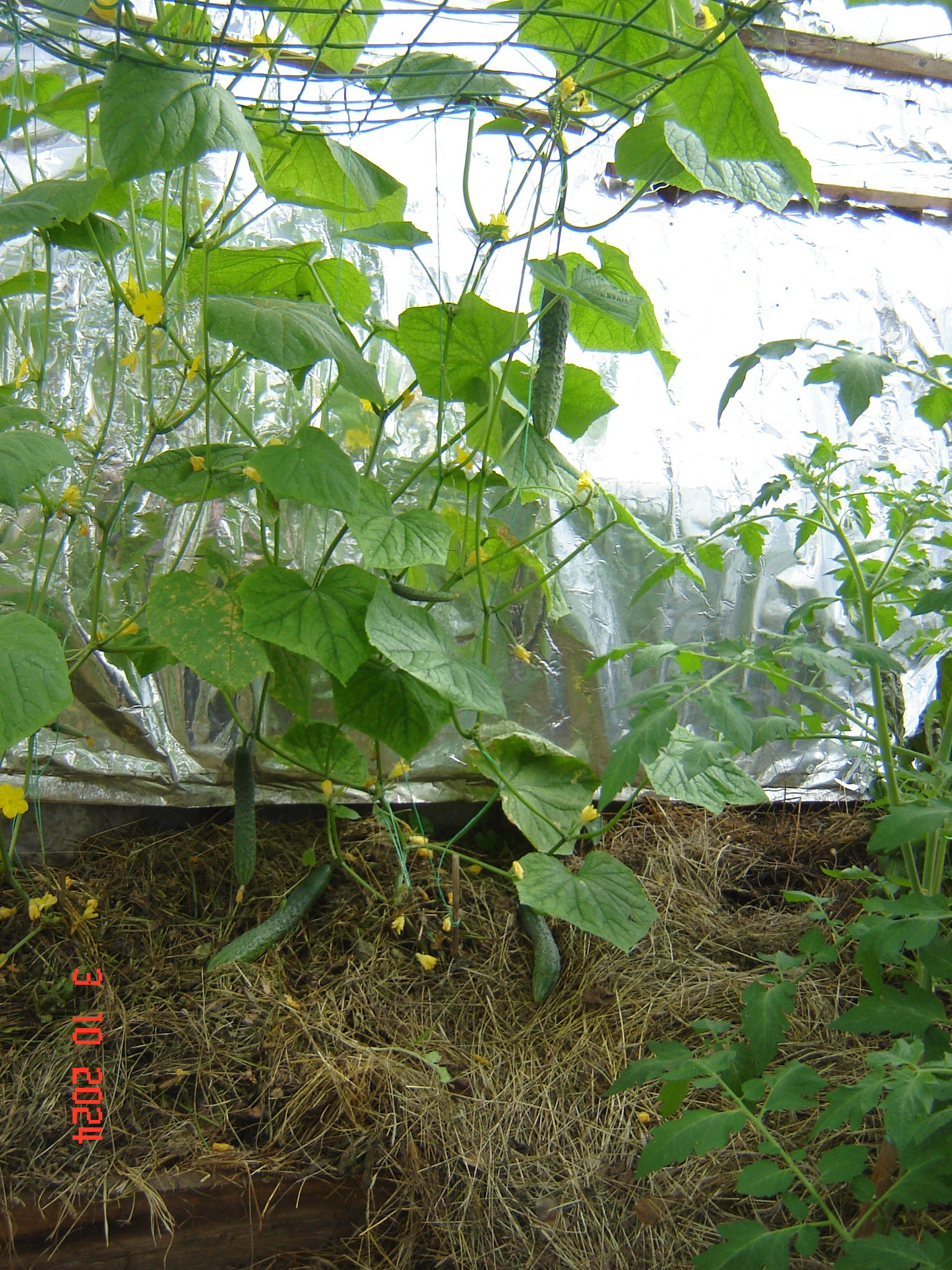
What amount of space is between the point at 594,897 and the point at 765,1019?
384 millimetres

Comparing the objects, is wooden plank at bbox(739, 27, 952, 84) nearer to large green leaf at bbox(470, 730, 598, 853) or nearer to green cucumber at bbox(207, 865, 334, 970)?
large green leaf at bbox(470, 730, 598, 853)

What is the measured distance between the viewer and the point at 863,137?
6.03 feet

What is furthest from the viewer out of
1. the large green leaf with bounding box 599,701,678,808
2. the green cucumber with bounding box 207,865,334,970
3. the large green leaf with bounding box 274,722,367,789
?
the large green leaf with bounding box 274,722,367,789

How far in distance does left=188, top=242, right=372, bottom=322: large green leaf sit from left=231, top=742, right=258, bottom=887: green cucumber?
65 centimetres

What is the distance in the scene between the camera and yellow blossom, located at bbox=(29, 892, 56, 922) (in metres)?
1.20

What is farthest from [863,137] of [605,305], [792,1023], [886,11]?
[792,1023]

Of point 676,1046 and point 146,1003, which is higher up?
point 676,1046

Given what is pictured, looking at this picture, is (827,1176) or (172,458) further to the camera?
(172,458)

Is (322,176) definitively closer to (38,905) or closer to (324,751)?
(324,751)

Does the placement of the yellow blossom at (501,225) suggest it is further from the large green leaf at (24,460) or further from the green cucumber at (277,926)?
the green cucumber at (277,926)

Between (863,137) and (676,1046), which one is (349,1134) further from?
(863,137)

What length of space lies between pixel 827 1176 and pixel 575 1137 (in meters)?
0.46

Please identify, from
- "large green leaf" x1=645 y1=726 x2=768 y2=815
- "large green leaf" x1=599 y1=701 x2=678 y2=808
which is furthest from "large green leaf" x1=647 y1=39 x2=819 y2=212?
"large green leaf" x1=645 y1=726 x2=768 y2=815

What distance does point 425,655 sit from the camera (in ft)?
3.41
